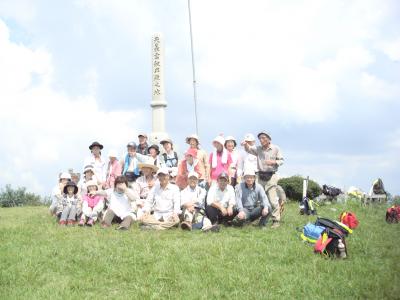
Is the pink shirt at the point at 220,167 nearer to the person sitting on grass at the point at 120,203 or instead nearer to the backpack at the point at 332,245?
the person sitting on grass at the point at 120,203

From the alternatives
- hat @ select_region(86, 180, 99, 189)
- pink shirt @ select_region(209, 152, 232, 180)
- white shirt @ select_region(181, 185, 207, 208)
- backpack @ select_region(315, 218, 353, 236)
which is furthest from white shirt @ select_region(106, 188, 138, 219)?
backpack @ select_region(315, 218, 353, 236)

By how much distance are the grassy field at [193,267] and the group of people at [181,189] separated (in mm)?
811

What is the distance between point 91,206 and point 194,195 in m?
2.57

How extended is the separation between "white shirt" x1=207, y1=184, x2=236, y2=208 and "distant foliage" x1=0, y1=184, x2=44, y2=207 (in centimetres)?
1382

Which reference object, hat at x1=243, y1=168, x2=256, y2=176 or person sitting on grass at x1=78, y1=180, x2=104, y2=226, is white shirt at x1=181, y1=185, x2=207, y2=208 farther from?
person sitting on grass at x1=78, y1=180, x2=104, y2=226

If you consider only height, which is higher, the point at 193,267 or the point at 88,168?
the point at 88,168

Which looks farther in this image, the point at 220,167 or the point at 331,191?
the point at 331,191

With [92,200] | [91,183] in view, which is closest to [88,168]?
[91,183]

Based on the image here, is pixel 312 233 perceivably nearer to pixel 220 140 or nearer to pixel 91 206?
pixel 220 140

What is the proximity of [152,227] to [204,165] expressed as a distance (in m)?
2.09

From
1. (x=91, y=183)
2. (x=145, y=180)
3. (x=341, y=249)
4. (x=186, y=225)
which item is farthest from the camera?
(x=145, y=180)

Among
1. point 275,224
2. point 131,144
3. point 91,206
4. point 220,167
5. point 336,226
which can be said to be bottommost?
point 275,224

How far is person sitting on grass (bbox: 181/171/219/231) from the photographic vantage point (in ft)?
32.4

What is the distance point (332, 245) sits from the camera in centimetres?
745
